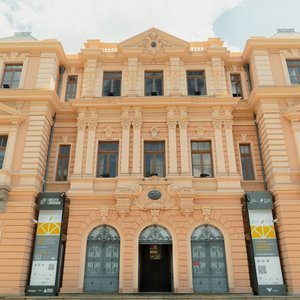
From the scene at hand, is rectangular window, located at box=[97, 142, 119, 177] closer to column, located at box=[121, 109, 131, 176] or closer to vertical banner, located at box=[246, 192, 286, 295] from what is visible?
column, located at box=[121, 109, 131, 176]

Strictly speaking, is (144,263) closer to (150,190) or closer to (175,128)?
(150,190)

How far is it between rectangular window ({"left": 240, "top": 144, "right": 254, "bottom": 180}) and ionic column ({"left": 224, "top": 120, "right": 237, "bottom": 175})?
141 centimetres

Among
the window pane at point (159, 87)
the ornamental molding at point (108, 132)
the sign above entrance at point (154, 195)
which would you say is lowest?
the sign above entrance at point (154, 195)

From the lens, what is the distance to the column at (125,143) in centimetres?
1830

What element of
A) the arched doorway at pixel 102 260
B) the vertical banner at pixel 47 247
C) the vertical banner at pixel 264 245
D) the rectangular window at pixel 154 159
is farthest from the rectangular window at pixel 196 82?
the vertical banner at pixel 47 247

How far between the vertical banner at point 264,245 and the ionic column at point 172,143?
4383 mm

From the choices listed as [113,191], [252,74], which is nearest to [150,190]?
[113,191]

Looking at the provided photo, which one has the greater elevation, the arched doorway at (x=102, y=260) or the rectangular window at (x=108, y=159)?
the rectangular window at (x=108, y=159)

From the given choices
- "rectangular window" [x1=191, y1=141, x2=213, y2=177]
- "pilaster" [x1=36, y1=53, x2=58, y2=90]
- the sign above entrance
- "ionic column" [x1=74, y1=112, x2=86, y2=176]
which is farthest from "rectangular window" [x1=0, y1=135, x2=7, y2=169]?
"rectangular window" [x1=191, y1=141, x2=213, y2=177]

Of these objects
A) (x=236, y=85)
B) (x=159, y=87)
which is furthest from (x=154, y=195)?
(x=236, y=85)

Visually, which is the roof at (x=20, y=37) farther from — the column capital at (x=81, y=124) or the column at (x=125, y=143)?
the column at (x=125, y=143)

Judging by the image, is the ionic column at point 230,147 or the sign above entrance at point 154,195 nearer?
the sign above entrance at point 154,195

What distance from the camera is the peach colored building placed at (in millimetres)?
16422

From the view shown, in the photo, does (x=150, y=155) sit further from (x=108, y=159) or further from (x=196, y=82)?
(x=196, y=82)
